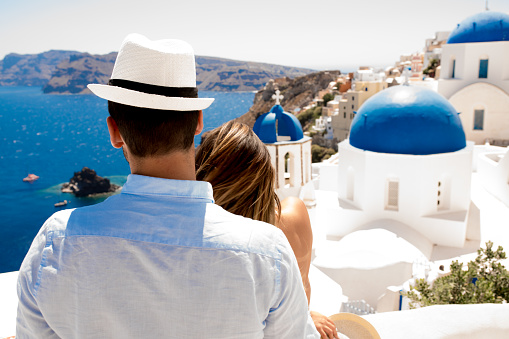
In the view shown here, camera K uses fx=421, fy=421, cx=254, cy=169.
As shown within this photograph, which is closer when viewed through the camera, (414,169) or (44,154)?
(414,169)

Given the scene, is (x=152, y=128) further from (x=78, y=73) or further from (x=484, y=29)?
(x=78, y=73)

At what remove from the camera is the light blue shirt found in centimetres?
106

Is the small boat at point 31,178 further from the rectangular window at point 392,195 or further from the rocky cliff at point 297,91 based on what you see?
the rectangular window at point 392,195

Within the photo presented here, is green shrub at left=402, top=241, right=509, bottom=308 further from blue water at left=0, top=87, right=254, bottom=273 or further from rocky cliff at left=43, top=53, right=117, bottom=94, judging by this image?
rocky cliff at left=43, top=53, right=117, bottom=94

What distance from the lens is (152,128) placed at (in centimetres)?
114

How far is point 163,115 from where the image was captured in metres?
1.13

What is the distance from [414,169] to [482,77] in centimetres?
1016

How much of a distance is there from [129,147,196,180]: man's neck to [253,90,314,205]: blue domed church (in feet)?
26.6

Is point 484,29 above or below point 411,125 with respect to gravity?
above

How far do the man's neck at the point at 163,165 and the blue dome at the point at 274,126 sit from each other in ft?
26.7

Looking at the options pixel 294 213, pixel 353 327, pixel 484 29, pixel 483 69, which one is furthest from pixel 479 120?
pixel 294 213

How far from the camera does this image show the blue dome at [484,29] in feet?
52.6

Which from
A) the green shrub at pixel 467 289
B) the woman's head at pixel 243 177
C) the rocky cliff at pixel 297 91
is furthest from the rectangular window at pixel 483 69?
the rocky cliff at pixel 297 91

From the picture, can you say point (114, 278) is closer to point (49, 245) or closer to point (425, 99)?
point (49, 245)
